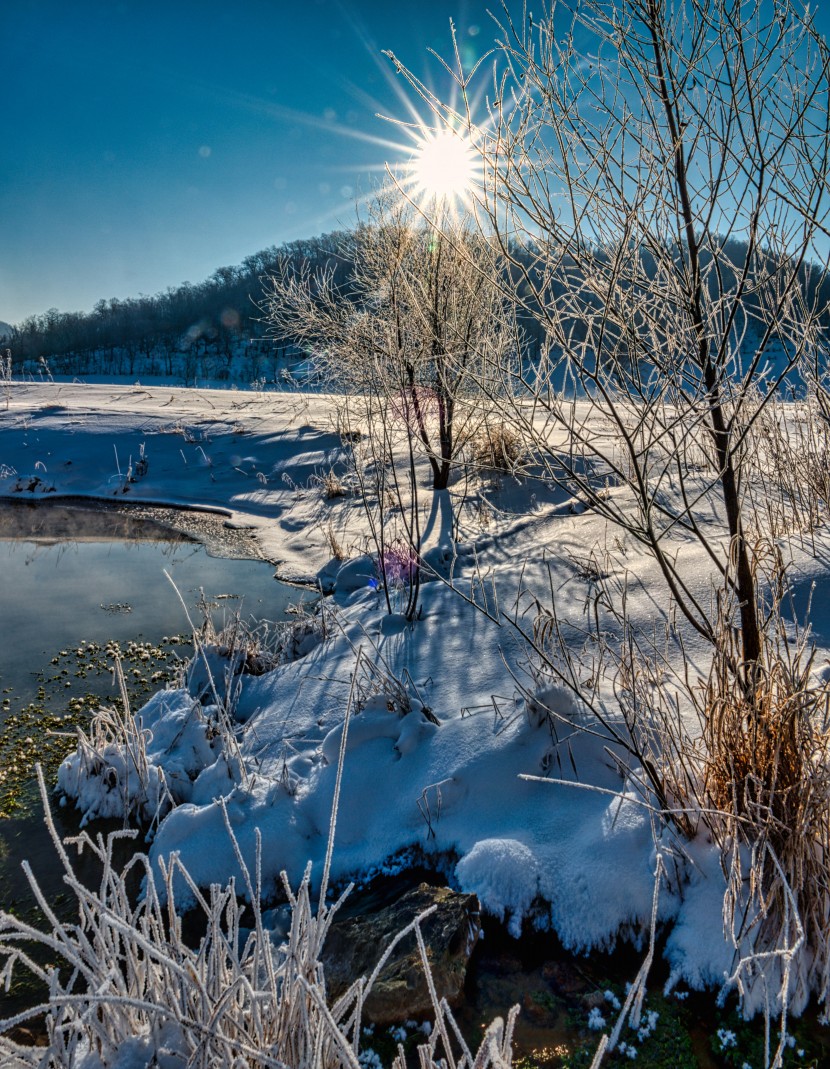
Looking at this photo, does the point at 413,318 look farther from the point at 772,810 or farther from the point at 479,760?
the point at 772,810

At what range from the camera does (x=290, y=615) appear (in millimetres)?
5750

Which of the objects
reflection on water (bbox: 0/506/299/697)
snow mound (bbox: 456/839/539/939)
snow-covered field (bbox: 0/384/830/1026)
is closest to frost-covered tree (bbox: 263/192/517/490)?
reflection on water (bbox: 0/506/299/697)

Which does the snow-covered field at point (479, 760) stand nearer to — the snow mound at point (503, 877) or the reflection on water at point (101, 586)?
the snow mound at point (503, 877)

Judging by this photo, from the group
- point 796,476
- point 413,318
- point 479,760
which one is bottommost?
point 479,760

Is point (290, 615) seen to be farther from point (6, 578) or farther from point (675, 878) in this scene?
point (675, 878)

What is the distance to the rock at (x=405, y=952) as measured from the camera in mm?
1838

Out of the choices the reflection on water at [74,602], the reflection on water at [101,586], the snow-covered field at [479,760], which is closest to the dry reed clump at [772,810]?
the snow-covered field at [479,760]

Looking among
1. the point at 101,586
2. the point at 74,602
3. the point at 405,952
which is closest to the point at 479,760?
the point at 405,952

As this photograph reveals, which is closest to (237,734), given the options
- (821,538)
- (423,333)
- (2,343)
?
(821,538)

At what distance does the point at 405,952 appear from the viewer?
6.36 feet

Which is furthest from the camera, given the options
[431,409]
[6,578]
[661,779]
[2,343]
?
[2,343]

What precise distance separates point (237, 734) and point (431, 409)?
260 inches

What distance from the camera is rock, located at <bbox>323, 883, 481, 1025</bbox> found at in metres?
1.84

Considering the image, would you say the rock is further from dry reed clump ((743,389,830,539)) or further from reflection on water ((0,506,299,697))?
dry reed clump ((743,389,830,539))
